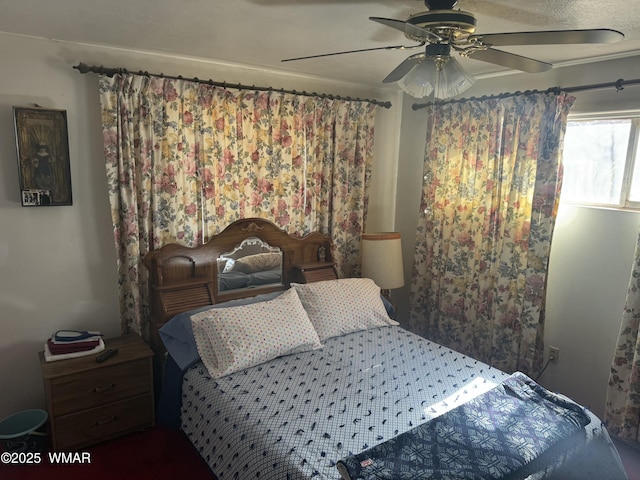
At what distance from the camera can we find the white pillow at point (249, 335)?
7.73ft

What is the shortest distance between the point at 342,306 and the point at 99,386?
1477 millimetres

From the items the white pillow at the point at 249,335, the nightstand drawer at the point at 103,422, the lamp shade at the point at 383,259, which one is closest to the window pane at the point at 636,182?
the lamp shade at the point at 383,259

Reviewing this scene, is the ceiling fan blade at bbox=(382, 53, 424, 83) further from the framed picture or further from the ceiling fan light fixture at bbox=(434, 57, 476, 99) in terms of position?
the framed picture

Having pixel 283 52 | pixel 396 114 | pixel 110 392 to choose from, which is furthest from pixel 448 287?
pixel 110 392

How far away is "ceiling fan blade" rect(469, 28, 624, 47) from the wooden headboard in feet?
6.58

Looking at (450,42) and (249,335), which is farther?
(249,335)

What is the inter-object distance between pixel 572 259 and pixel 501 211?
541 millimetres

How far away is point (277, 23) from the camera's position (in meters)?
2.03

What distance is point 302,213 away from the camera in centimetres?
344

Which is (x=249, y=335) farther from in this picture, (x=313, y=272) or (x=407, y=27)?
(x=407, y=27)

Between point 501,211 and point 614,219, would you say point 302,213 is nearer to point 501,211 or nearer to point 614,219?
point 501,211

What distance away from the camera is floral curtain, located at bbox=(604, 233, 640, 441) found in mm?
2506

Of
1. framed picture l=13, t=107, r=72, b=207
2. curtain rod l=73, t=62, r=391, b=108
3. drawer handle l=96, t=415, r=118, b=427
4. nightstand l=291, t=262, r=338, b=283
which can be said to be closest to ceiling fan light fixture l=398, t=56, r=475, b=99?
curtain rod l=73, t=62, r=391, b=108

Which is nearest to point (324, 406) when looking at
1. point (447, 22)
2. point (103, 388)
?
point (103, 388)
